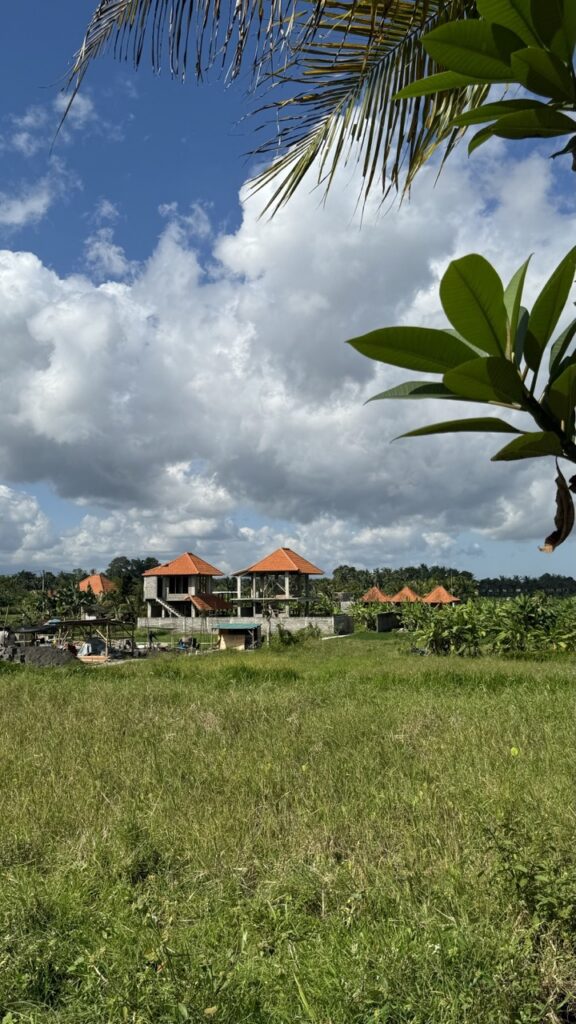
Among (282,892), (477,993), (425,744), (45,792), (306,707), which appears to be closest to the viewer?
(477,993)

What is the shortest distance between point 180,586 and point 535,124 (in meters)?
47.7

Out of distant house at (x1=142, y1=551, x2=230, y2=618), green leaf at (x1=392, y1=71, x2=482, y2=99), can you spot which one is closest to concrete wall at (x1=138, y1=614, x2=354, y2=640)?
distant house at (x1=142, y1=551, x2=230, y2=618)

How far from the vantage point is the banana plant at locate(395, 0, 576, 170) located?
75 cm

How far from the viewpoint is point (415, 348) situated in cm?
71

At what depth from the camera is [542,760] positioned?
562 cm

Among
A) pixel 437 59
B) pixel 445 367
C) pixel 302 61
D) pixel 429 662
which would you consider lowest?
pixel 429 662

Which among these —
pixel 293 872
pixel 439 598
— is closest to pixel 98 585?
pixel 439 598

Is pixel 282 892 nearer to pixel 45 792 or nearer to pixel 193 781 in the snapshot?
pixel 193 781

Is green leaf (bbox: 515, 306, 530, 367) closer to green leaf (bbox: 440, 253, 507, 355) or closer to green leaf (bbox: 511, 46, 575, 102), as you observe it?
green leaf (bbox: 440, 253, 507, 355)

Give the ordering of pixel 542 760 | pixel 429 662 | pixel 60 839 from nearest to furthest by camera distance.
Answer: pixel 60 839 < pixel 542 760 < pixel 429 662

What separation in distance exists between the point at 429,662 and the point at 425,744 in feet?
34.7

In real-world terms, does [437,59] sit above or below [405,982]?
above

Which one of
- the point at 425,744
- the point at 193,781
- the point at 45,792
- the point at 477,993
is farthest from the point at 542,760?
the point at 45,792

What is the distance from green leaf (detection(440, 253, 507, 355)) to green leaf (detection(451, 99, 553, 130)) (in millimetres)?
312
